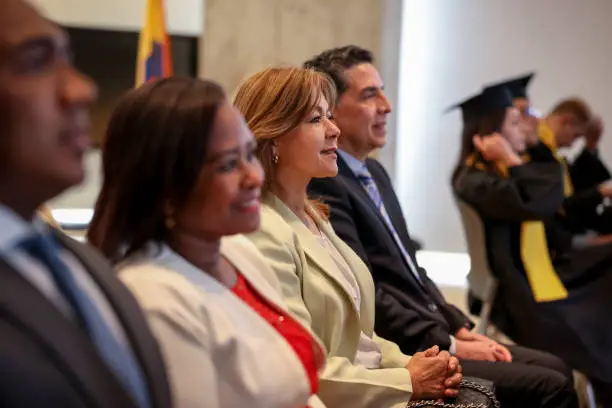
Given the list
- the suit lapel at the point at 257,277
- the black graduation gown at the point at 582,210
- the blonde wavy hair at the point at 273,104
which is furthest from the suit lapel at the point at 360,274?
the black graduation gown at the point at 582,210

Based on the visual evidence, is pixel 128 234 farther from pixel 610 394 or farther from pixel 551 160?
pixel 551 160

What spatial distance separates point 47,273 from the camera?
32.2 inches

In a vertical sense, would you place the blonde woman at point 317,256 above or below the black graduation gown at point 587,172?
above

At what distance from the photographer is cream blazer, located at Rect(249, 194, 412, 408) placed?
1524mm

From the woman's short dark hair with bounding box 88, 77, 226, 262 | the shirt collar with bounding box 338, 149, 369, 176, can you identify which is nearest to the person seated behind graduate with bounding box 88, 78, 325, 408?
the woman's short dark hair with bounding box 88, 77, 226, 262

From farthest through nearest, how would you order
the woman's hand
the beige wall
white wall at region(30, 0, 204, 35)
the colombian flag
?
white wall at region(30, 0, 204, 35) < the beige wall < the colombian flag < the woman's hand

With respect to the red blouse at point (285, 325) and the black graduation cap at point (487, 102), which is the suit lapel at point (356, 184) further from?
the black graduation cap at point (487, 102)

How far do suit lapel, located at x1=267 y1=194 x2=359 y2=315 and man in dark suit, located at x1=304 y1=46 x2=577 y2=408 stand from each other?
0.36 metres

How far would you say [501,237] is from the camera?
311cm

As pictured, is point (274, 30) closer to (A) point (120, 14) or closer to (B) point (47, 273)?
(A) point (120, 14)

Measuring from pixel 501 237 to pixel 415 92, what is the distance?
261 cm

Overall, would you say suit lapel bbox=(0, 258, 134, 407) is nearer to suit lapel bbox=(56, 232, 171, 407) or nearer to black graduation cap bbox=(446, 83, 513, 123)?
suit lapel bbox=(56, 232, 171, 407)

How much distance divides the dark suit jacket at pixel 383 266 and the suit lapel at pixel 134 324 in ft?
3.87

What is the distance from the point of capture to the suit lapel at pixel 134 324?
0.84m
